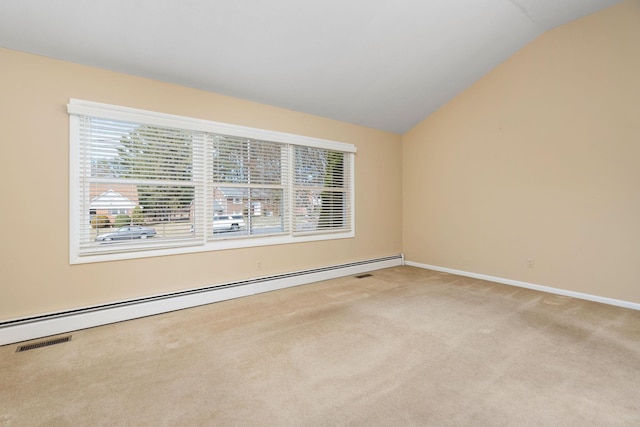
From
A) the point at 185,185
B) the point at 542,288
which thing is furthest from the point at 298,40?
the point at 542,288

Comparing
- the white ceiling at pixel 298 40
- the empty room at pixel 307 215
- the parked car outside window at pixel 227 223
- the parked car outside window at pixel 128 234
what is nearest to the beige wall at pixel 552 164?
the empty room at pixel 307 215

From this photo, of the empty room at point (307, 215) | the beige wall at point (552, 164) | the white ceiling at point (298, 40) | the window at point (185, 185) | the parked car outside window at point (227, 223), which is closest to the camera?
the empty room at point (307, 215)

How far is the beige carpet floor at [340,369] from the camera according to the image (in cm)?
167

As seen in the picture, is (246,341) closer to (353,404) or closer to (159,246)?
(353,404)

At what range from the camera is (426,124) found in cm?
536

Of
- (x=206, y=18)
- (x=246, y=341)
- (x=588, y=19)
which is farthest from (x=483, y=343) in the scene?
(x=588, y=19)

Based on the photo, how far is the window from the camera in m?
2.92

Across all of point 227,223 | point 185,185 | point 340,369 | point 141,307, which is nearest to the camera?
point 340,369

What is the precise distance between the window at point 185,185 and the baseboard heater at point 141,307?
49cm

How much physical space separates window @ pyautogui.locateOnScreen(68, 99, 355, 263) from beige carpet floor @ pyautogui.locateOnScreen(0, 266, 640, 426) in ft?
2.90

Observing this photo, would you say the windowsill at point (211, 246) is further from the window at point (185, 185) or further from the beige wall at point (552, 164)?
the beige wall at point (552, 164)

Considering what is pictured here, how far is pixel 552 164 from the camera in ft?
12.8

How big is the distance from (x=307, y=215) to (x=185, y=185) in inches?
71.9

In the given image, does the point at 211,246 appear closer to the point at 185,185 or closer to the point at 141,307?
the point at 185,185
